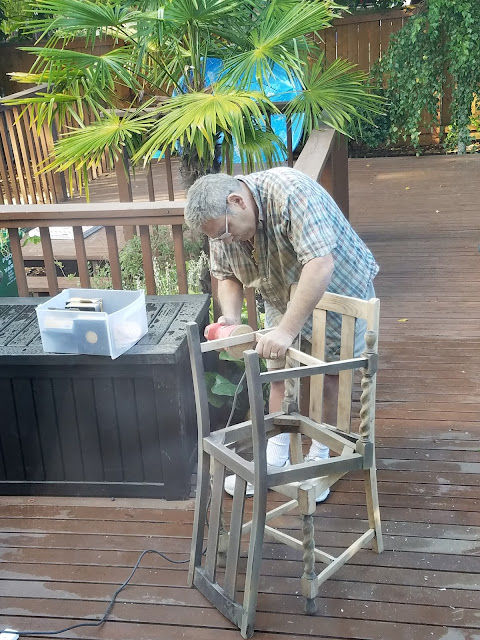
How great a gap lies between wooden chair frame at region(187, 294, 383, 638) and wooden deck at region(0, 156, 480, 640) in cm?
8

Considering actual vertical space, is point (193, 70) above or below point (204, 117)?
above

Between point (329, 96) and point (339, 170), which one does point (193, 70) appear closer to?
point (329, 96)

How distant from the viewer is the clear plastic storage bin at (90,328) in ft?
7.45

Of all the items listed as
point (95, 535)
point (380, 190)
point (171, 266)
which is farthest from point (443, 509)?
point (380, 190)

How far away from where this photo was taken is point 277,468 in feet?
5.90

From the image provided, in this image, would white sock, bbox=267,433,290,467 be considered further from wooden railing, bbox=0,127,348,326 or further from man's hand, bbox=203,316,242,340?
wooden railing, bbox=0,127,348,326

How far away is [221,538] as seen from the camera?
205cm

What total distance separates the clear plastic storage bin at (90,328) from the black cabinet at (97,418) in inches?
1.3

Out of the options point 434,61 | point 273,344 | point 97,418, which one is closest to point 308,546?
point 273,344

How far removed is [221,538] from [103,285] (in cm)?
311

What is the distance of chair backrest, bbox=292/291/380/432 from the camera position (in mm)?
1908

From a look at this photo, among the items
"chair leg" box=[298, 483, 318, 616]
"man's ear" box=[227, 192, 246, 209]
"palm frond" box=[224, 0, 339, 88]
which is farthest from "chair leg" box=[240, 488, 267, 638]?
"palm frond" box=[224, 0, 339, 88]

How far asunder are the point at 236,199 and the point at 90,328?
707mm

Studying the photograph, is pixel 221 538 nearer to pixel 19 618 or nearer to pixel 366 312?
pixel 19 618
